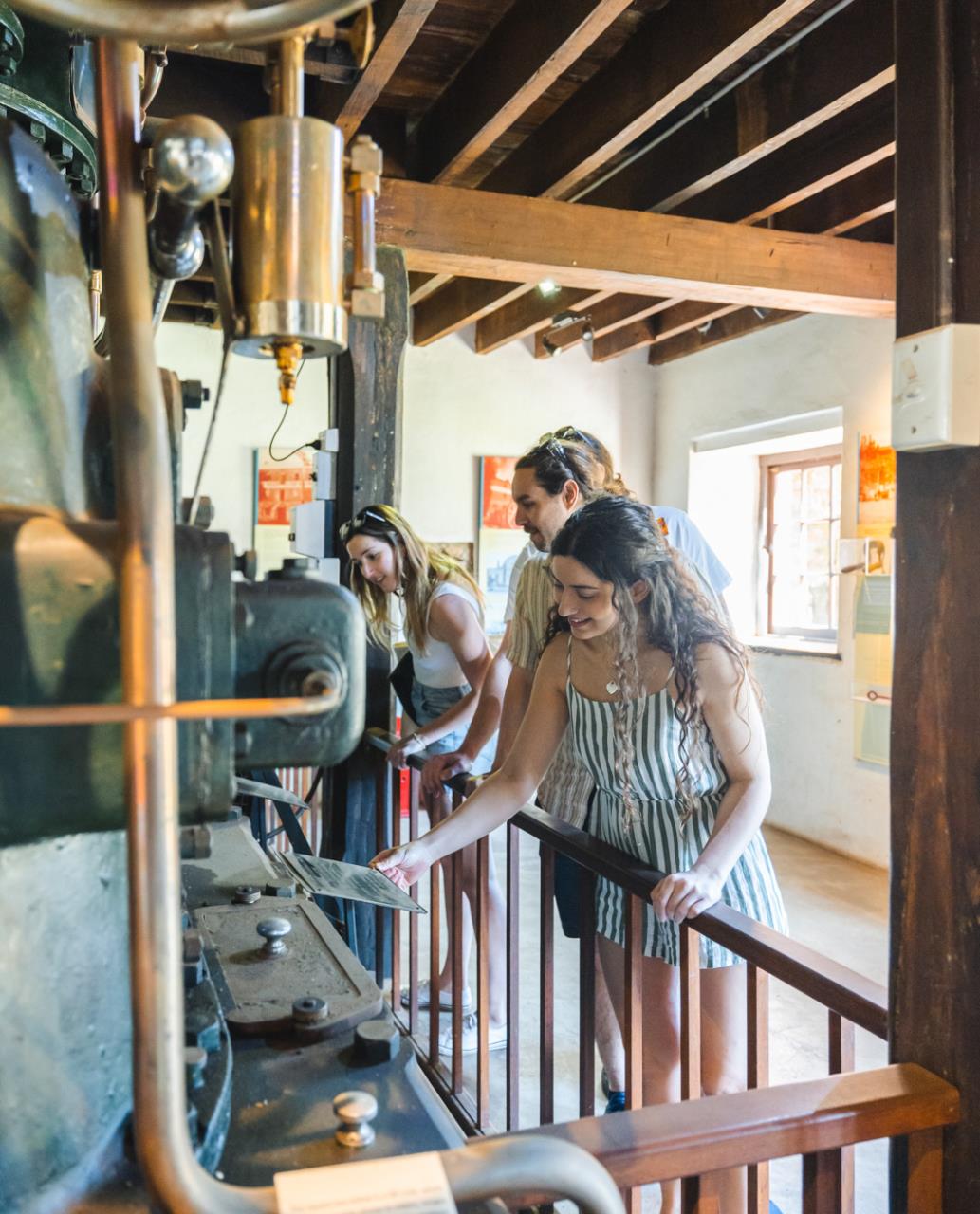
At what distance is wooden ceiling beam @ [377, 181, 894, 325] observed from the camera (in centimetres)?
367

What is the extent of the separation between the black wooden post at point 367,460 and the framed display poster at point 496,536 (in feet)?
10.8

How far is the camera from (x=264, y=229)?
583 mm

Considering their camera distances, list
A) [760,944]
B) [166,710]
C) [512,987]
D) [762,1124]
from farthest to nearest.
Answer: [512,987] < [760,944] < [762,1124] < [166,710]

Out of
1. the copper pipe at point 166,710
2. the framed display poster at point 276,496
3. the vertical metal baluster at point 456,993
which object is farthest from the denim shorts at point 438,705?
the framed display poster at point 276,496

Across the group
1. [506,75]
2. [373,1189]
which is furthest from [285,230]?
[506,75]

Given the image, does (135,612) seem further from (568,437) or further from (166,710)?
(568,437)

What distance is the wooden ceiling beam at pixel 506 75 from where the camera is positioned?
2.67 meters

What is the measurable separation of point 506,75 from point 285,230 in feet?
9.52

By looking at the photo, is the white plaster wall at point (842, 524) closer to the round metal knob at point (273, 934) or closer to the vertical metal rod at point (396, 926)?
the vertical metal rod at point (396, 926)

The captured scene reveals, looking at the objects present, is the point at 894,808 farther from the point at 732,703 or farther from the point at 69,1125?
the point at 69,1125

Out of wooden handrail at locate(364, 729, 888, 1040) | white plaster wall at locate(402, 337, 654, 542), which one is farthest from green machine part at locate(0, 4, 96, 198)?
white plaster wall at locate(402, 337, 654, 542)

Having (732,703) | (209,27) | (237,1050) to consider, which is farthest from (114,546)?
(732,703)

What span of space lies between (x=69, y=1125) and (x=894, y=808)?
2.88 ft

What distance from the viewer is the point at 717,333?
6.46m
